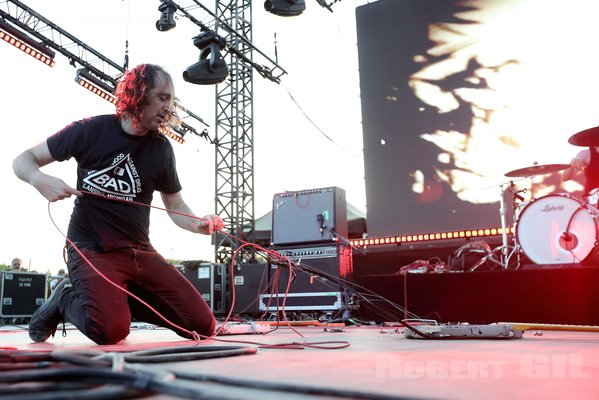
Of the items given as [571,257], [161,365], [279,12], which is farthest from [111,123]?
[279,12]

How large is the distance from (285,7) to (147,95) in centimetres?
473

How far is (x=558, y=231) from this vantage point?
395 centimetres

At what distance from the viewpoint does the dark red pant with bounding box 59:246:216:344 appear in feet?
6.45

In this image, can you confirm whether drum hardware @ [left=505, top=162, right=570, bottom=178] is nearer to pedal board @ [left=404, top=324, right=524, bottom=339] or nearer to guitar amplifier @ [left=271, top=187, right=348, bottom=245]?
guitar amplifier @ [left=271, top=187, right=348, bottom=245]

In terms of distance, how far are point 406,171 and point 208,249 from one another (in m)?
3.97

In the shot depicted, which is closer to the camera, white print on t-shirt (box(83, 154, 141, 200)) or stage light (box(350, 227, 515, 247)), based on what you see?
white print on t-shirt (box(83, 154, 141, 200))

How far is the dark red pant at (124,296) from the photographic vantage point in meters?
1.96

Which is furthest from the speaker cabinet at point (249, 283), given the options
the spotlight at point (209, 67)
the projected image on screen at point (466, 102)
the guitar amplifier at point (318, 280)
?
the spotlight at point (209, 67)

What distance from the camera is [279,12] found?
639 centimetres

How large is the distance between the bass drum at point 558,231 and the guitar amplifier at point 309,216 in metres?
1.90

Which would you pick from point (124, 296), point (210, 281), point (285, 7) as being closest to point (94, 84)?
point (285, 7)

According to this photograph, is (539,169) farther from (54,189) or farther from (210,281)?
(210,281)

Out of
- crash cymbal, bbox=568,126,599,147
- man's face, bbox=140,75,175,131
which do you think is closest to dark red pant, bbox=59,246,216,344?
man's face, bbox=140,75,175,131

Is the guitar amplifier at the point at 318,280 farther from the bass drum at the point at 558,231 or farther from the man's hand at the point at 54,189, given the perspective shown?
the man's hand at the point at 54,189
